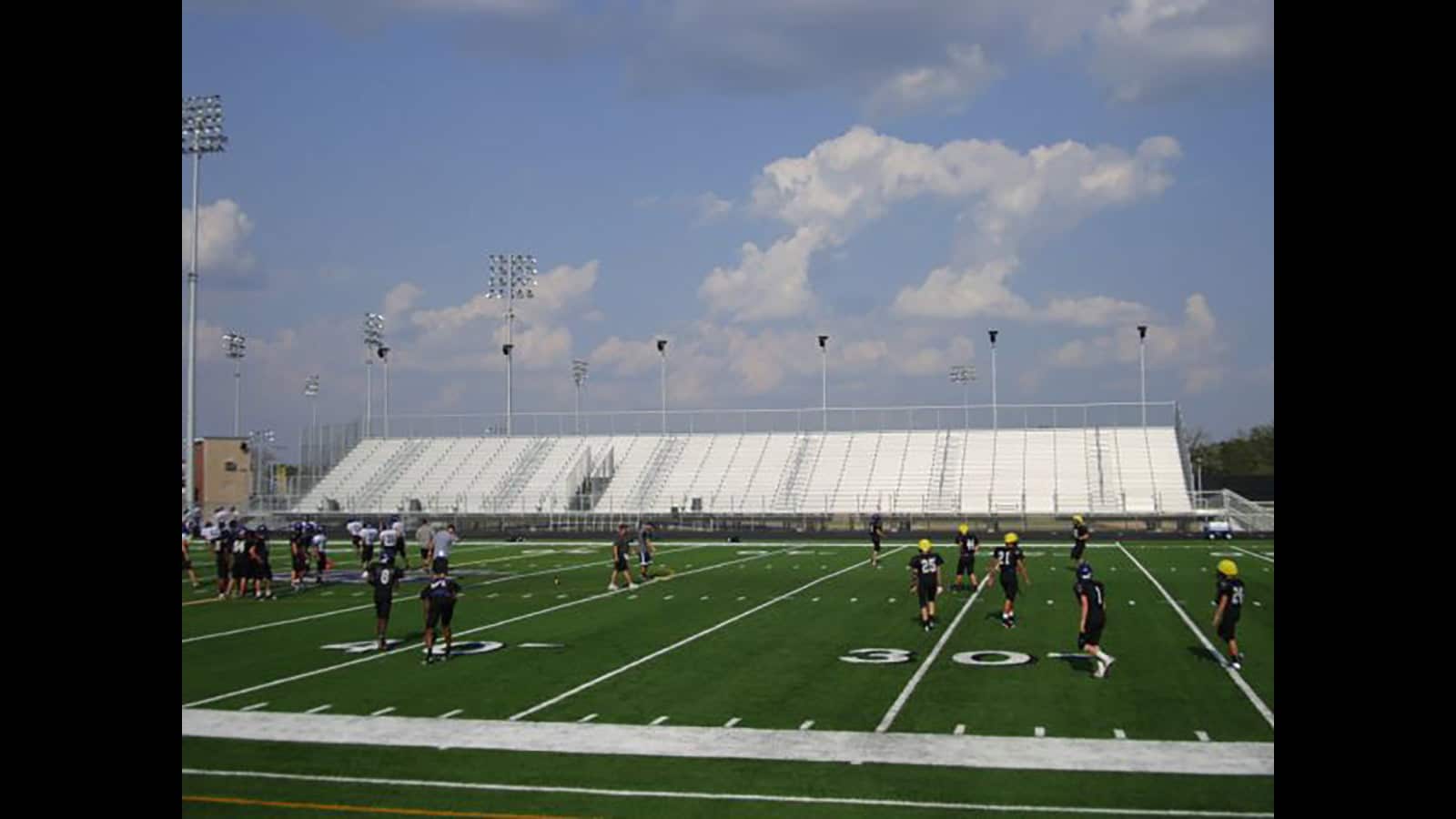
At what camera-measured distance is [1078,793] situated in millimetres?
10781

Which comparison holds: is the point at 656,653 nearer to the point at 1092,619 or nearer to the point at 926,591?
the point at 926,591

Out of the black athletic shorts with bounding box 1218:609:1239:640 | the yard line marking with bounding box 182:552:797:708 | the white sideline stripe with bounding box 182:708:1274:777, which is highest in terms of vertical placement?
the black athletic shorts with bounding box 1218:609:1239:640

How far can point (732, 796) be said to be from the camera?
35.5 feet

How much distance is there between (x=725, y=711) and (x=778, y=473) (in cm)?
5686

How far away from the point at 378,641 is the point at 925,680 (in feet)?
29.1

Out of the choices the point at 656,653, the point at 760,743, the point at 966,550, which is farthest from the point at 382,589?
the point at 966,550

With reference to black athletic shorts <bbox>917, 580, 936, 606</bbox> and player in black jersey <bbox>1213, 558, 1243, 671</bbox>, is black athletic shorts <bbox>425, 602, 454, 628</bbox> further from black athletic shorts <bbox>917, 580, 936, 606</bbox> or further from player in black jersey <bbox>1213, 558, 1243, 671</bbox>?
player in black jersey <bbox>1213, 558, 1243, 671</bbox>

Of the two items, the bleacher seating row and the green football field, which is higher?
the bleacher seating row

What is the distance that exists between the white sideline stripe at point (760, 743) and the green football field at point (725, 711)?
0.14 feet

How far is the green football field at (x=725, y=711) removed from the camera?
35.8 ft

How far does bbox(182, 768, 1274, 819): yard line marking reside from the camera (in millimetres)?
10172

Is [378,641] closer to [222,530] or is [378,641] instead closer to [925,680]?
[925,680]

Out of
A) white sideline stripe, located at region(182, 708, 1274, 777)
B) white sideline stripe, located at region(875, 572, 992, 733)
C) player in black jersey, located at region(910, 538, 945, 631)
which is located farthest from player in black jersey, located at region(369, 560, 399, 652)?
player in black jersey, located at region(910, 538, 945, 631)

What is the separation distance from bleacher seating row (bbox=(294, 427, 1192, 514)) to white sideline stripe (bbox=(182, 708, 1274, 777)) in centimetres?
4955
